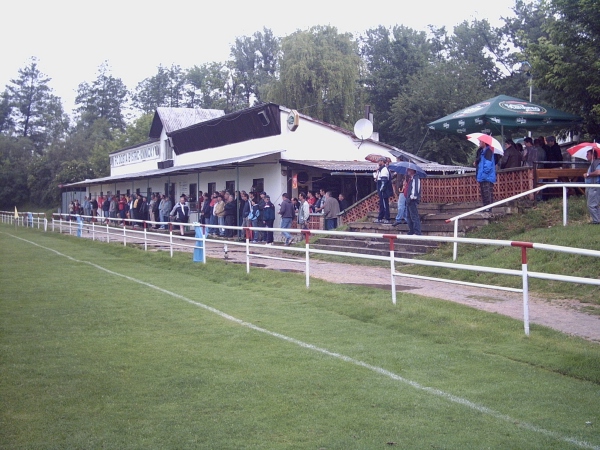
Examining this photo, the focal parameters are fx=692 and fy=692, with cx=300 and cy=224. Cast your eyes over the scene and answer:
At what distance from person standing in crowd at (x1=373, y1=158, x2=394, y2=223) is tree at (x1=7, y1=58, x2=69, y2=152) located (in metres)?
91.0

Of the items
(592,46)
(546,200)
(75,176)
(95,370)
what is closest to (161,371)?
(95,370)

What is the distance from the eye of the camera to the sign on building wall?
146 ft

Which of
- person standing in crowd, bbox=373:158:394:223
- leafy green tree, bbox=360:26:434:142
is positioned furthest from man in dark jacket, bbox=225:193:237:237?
leafy green tree, bbox=360:26:434:142

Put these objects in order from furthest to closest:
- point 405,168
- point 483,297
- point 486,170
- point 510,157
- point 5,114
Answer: point 5,114
point 510,157
point 405,168
point 486,170
point 483,297

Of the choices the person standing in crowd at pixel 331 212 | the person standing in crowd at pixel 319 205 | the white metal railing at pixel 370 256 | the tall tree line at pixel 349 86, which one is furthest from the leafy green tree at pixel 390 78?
the person standing in crowd at pixel 331 212

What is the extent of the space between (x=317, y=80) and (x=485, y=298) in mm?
39943

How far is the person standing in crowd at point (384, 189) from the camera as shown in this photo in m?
18.5

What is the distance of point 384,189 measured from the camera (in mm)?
18703

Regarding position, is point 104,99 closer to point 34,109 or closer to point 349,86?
point 34,109

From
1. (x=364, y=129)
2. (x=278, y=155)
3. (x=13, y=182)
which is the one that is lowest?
(x=278, y=155)

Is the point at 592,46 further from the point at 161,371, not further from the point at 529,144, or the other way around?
the point at 161,371

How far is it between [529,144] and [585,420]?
13.2 meters

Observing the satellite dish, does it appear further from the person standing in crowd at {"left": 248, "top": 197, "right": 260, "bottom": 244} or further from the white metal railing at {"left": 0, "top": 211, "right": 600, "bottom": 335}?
the person standing in crowd at {"left": 248, "top": 197, "right": 260, "bottom": 244}

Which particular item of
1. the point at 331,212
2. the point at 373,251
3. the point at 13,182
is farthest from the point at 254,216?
the point at 13,182
